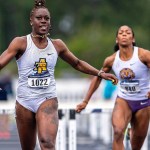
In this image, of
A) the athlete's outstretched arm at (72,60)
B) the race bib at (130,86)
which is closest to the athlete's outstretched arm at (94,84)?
the race bib at (130,86)

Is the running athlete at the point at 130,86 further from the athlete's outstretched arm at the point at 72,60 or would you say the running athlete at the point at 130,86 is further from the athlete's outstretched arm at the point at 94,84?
the athlete's outstretched arm at the point at 72,60

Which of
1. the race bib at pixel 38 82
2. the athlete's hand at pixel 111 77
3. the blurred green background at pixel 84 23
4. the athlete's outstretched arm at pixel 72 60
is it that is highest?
the blurred green background at pixel 84 23

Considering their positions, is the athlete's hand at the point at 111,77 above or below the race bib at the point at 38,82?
above

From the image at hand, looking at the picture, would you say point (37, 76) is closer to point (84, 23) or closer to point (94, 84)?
point (94, 84)

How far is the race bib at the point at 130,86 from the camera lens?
15.3 m

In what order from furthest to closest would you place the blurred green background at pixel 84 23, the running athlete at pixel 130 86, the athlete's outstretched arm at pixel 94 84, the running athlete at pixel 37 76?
the blurred green background at pixel 84 23 → the athlete's outstretched arm at pixel 94 84 → the running athlete at pixel 130 86 → the running athlete at pixel 37 76

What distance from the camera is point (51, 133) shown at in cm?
1335

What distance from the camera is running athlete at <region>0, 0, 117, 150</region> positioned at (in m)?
13.4

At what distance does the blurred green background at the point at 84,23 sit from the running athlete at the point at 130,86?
39251 millimetres

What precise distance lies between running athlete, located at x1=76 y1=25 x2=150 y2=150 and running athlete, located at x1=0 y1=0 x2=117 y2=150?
70.1 inches

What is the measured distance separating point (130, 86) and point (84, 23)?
5814 cm

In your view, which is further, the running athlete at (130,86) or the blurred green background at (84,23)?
the blurred green background at (84,23)

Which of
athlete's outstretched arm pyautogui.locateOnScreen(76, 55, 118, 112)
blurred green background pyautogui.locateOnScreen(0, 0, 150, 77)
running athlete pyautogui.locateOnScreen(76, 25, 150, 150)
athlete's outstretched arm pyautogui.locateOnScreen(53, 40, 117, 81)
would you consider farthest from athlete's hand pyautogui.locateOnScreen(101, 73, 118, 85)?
blurred green background pyautogui.locateOnScreen(0, 0, 150, 77)

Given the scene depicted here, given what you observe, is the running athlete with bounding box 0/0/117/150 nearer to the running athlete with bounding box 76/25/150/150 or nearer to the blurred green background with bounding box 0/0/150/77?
the running athlete with bounding box 76/25/150/150
